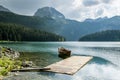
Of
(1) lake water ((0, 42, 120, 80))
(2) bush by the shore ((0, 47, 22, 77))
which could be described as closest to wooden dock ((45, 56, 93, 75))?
(1) lake water ((0, 42, 120, 80))

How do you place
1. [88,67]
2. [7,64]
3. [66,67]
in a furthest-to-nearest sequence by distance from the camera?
[88,67]
[66,67]
[7,64]

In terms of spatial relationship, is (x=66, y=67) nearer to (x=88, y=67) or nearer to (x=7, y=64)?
(x=88, y=67)

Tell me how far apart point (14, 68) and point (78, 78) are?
400 inches

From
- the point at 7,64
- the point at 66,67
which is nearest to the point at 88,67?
the point at 66,67

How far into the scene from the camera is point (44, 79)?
2275cm

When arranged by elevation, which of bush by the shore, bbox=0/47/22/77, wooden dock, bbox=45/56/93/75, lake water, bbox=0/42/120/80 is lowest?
lake water, bbox=0/42/120/80

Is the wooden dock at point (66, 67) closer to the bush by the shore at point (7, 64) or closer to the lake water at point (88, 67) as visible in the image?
the lake water at point (88, 67)

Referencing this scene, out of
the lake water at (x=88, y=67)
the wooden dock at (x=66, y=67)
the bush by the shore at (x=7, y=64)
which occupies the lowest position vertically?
the lake water at (x=88, y=67)

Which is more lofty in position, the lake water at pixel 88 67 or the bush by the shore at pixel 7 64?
the bush by the shore at pixel 7 64

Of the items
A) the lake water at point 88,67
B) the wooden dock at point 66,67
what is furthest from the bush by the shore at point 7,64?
the wooden dock at point 66,67

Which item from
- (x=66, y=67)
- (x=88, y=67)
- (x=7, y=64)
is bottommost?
(x=88, y=67)

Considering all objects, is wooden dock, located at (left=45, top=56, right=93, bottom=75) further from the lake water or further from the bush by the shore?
the bush by the shore

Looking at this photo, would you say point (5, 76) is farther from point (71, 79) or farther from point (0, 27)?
point (0, 27)

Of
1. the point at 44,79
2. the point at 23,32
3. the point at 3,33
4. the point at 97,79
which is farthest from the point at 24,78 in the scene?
the point at 23,32
